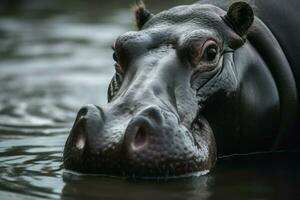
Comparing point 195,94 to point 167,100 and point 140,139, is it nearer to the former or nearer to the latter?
point 167,100

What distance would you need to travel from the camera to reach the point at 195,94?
4.95m

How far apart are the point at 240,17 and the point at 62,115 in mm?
3309

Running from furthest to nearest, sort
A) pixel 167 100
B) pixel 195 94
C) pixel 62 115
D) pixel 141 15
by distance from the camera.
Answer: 1. pixel 62 115
2. pixel 141 15
3. pixel 195 94
4. pixel 167 100

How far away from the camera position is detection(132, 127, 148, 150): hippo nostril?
441 cm

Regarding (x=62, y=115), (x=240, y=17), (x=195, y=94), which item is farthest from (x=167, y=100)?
(x=62, y=115)

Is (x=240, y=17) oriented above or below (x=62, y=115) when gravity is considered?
above

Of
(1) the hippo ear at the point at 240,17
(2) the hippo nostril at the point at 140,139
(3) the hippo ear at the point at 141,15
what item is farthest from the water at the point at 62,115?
(3) the hippo ear at the point at 141,15

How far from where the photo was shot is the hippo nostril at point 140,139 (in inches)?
174

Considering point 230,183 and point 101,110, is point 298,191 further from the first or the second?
point 101,110

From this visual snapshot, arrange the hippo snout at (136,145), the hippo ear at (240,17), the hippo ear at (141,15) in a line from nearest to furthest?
the hippo snout at (136,145) < the hippo ear at (240,17) < the hippo ear at (141,15)

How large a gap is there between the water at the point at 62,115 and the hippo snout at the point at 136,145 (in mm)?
84

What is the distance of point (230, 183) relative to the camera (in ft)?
15.6

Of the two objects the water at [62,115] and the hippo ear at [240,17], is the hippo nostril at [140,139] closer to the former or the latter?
the water at [62,115]

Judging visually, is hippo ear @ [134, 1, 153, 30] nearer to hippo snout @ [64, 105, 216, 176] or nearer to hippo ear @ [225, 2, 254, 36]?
hippo ear @ [225, 2, 254, 36]
